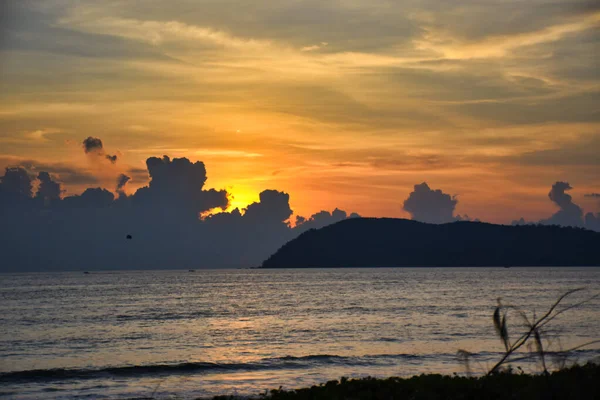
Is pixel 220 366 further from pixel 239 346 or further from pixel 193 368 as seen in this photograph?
pixel 239 346

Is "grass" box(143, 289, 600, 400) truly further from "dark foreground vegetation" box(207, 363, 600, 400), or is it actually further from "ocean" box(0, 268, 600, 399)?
"ocean" box(0, 268, 600, 399)

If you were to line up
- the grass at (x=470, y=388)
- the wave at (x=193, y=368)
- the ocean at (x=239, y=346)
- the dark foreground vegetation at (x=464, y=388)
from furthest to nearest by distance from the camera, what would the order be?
1. the wave at (x=193, y=368)
2. the ocean at (x=239, y=346)
3. the dark foreground vegetation at (x=464, y=388)
4. the grass at (x=470, y=388)

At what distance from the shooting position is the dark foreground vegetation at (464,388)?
16873 millimetres

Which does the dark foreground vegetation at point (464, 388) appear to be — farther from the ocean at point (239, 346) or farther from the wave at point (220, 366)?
the wave at point (220, 366)

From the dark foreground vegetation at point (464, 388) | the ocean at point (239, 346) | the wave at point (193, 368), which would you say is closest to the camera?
the dark foreground vegetation at point (464, 388)

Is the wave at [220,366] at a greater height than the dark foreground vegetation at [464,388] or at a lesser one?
lesser

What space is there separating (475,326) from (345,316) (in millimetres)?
18034

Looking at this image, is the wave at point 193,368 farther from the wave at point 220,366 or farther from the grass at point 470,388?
the grass at point 470,388

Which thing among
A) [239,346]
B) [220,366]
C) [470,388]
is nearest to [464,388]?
[470,388]

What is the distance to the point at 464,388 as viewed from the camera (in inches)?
757

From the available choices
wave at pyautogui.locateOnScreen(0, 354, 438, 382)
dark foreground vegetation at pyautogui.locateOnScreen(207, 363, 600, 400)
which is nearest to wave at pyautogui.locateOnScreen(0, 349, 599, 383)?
wave at pyautogui.locateOnScreen(0, 354, 438, 382)

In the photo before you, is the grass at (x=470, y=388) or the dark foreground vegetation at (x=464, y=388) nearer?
the grass at (x=470, y=388)

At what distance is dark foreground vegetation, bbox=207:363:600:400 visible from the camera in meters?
16.9

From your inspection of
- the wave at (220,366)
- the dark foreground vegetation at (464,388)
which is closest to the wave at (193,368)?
the wave at (220,366)
